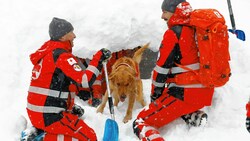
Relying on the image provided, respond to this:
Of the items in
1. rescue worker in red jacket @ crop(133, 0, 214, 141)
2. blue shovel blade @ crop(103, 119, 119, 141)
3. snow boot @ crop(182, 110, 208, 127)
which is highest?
rescue worker in red jacket @ crop(133, 0, 214, 141)

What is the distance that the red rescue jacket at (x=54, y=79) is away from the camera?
4.25 meters

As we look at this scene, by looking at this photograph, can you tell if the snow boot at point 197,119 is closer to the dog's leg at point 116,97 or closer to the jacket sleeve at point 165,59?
the jacket sleeve at point 165,59

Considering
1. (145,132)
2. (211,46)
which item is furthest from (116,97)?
(211,46)

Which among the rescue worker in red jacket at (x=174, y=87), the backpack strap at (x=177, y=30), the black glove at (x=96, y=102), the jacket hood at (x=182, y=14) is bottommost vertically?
the black glove at (x=96, y=102)

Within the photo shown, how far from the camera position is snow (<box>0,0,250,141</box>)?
16.8 feet

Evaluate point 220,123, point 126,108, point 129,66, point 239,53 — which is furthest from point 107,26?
point 220,123

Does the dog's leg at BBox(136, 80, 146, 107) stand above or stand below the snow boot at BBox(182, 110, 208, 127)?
below

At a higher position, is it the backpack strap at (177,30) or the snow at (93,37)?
the backpack strap at (177,30)

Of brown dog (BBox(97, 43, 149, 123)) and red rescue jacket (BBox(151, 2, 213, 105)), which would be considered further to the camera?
brown dog (BBox(97, 43, 149, 123))

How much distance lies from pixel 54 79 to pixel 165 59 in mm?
1395

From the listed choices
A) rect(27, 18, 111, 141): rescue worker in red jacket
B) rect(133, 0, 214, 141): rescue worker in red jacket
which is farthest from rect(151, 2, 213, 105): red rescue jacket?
rect(27, 18, 111, 141): rescue worker in red jacket

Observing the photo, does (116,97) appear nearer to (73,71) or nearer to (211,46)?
(73,71)

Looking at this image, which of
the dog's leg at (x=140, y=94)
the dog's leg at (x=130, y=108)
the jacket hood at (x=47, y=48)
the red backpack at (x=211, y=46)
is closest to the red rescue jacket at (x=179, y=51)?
the red backpack at (x=211, y=46)

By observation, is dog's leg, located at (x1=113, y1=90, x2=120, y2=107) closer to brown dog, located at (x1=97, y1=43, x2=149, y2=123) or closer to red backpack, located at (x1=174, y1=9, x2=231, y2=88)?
brown dog, located at (x1=97, y1=43, x2=149, y2=123)
